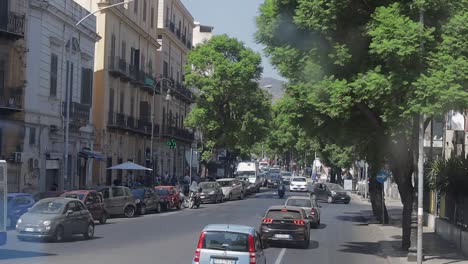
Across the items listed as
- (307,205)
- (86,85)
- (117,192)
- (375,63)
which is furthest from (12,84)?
(375,63)

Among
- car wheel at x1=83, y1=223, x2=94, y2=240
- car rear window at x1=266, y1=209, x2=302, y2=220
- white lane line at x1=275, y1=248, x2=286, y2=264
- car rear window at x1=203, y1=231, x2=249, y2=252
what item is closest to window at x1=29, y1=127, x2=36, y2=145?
car wheel at x1=83, y1=223, x2=94, y2=240

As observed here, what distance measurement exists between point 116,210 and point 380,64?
64.0ft

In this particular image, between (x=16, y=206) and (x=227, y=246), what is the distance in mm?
16079

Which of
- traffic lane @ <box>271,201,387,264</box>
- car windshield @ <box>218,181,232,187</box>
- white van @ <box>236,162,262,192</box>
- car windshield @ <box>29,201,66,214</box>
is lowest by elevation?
traffic lane @ <box>271,201,387,264</box>

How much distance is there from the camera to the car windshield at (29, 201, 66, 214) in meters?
23.7

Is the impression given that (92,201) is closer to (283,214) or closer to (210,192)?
(283,214)

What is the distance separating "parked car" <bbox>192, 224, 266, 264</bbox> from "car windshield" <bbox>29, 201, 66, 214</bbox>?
10.5m

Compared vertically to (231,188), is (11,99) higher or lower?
higher

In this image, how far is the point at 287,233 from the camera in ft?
78.6

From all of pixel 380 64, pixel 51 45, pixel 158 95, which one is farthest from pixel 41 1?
pixel 158 95

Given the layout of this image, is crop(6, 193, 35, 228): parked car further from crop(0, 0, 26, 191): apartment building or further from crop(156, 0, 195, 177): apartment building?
crop(156, 0, 195, 177): apartment building

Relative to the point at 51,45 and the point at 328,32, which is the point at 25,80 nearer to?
the point at 51,45

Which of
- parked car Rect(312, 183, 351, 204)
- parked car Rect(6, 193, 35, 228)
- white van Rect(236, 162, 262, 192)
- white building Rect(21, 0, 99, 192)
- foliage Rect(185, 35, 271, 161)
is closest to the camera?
parked car Rect(6, 193, 35, 228)

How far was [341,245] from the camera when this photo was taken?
84.8 feet
